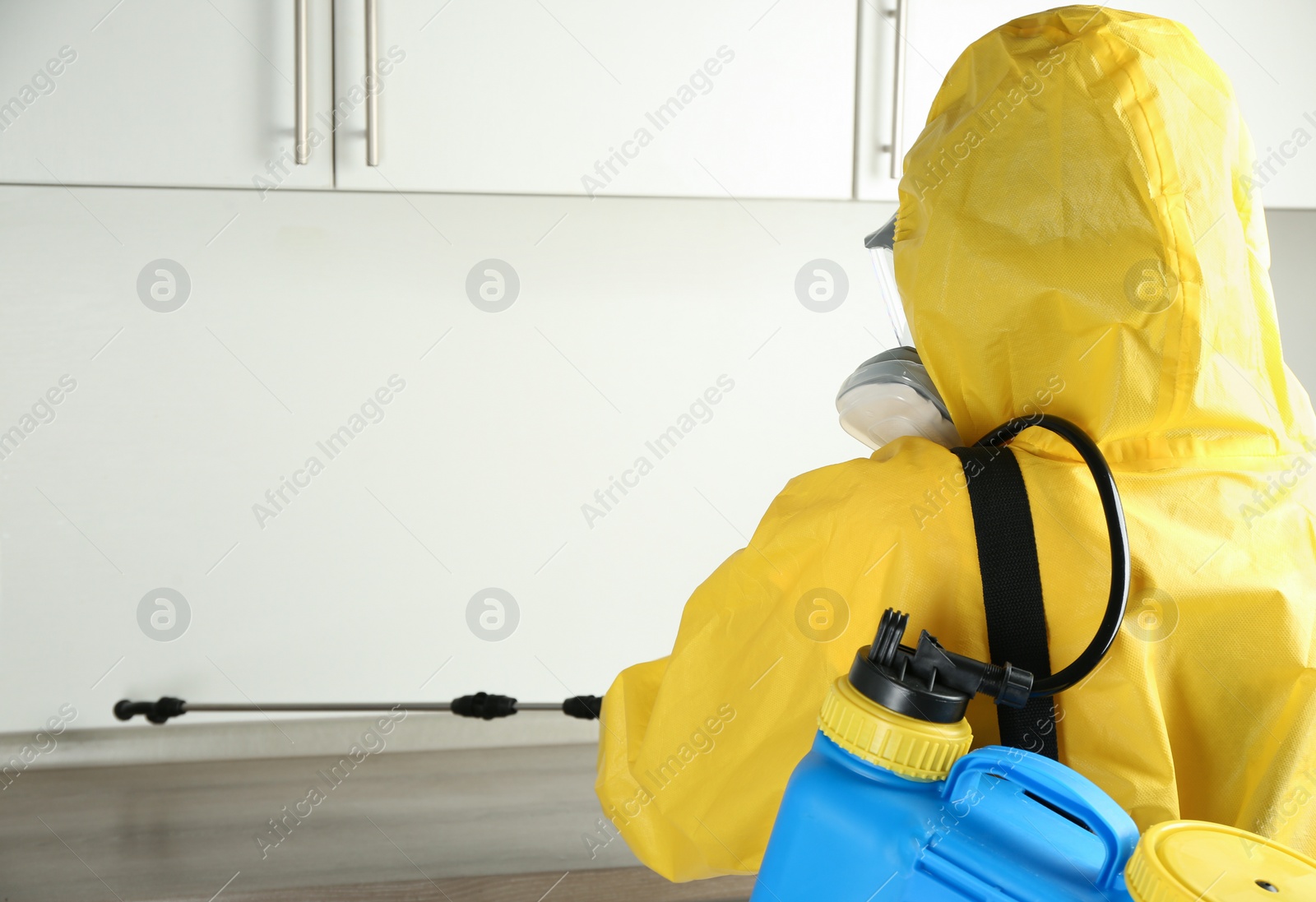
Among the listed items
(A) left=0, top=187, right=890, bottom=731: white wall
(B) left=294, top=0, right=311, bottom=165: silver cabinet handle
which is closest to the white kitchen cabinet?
(A) left=0, top=187, right=890, bottom=731: white wall

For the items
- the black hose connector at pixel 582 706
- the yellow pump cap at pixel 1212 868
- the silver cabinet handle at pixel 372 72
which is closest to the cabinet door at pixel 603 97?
the silver cabinet handle at pixel 372 72

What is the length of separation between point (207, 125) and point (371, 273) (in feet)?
1.08

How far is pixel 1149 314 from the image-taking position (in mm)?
471

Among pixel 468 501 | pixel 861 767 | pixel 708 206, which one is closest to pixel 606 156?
pixel 708 206

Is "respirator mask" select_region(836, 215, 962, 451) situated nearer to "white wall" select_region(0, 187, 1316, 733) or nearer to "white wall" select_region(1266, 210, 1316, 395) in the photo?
"white wall" select_region(0, 187, 1316, 733)

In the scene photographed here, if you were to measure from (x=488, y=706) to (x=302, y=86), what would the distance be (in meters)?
0.83

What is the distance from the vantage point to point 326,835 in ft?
3.54

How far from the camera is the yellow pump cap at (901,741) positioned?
15.5 inches

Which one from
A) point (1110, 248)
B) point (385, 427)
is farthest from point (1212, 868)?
point (385, 427)

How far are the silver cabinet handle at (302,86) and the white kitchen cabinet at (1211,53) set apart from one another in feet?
2.20

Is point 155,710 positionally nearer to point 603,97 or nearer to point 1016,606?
point 603,97

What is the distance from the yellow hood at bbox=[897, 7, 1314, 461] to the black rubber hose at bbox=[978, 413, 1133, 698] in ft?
0.15

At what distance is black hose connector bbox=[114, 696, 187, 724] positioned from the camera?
1.24 meters

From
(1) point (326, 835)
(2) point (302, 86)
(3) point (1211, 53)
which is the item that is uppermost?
(2) point (302, 86)
